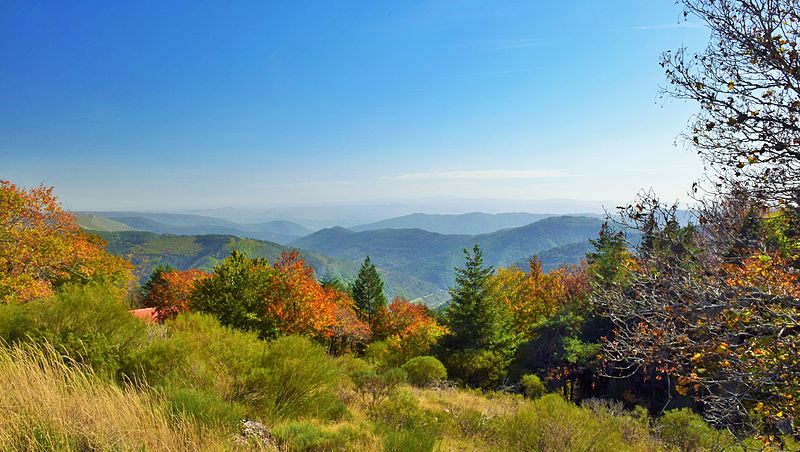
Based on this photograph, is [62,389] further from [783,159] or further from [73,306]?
[783,159]

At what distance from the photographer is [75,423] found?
377cm

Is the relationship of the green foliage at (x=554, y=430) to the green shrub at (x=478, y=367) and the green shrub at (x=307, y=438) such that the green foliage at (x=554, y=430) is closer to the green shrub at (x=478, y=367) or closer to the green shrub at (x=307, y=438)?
the green shrub at (x=307, y=438)

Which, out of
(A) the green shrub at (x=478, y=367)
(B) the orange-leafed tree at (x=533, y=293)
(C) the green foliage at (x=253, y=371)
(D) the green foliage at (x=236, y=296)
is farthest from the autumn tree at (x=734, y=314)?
(B) the orange-leafed tree at (x=533, y=293)

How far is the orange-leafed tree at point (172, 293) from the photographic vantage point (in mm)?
31562

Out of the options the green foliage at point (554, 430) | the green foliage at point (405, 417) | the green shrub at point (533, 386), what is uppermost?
the green foliage at point (554, 430)

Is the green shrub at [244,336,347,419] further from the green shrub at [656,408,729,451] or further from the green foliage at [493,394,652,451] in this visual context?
the green shrub at [656,408,729,451]

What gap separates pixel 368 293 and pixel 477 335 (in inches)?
975

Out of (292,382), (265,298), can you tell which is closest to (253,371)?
(292,382)

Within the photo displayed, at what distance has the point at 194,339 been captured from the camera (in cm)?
923

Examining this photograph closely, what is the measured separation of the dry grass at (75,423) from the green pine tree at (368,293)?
147 feet

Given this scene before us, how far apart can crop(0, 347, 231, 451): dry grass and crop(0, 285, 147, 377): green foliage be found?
3043 mm

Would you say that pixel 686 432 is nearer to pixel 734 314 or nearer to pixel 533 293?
pixel 734 314

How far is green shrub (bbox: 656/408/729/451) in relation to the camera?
1019 cm

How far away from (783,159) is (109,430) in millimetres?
8222
